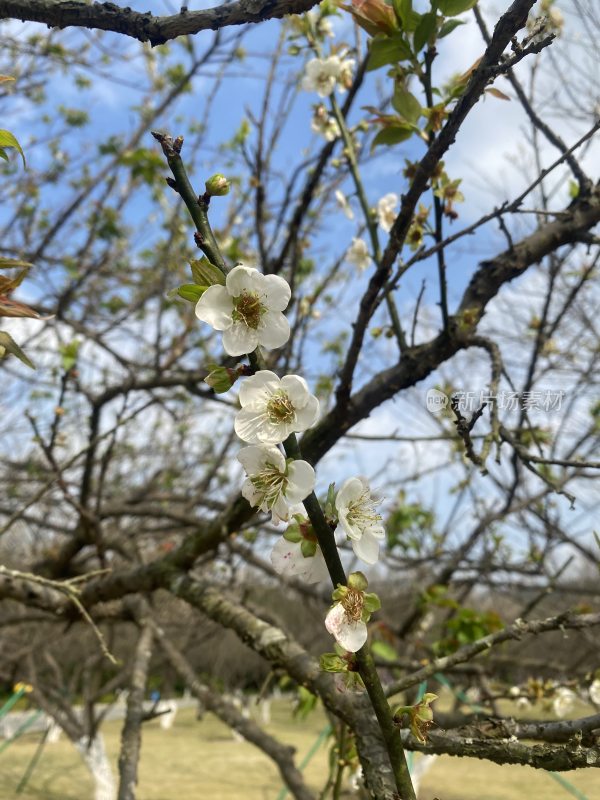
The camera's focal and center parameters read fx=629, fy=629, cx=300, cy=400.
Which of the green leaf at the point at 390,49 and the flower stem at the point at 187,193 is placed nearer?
the flower stem at the point at 187,193

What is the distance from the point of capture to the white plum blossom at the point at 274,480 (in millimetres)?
532

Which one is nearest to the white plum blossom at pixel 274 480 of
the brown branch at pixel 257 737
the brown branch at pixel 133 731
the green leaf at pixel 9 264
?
the green leaf at pixel 9 264

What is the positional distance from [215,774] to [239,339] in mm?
7479

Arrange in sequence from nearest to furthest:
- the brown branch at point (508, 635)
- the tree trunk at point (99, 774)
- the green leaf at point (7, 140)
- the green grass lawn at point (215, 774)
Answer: the green leaf at point (7, 140) → the brown branch at point (508, 635) → the green grass lawn at point (215, 774) → the tree trunk at point (99, 774)

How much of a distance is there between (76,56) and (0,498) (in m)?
2.51

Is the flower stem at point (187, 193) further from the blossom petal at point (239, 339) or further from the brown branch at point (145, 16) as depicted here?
the brown branch at point (145, 16)

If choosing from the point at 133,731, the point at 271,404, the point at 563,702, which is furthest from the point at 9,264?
the point at 563,702

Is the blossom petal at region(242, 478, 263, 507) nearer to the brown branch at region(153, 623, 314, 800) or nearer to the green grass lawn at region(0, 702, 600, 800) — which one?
the brown branch at region(153, 623, 314, 800)

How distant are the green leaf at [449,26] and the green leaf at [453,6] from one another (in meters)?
0.02

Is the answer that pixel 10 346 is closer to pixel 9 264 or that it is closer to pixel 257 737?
pixel 9 264

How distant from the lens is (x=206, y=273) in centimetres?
57

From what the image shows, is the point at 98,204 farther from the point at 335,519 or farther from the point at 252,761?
the point at 252,761

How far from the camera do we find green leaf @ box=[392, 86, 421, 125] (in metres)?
1.02

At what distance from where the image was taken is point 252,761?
25.6ft
